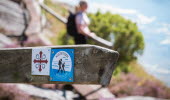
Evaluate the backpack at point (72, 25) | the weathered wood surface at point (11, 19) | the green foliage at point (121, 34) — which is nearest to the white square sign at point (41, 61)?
the backpack at point (72, 25)

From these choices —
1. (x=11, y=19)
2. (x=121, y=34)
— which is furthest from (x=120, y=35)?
(x=11, y=19)

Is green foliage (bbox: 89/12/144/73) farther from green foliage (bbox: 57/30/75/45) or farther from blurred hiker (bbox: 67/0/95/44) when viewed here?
blurred hiker (bbox: 67/0/95/44)

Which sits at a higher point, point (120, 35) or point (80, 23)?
point (80, 23)

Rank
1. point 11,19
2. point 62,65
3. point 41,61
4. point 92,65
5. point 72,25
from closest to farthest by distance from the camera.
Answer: point 92,65 < point 62,65 < point 41,61 < point 72,25 < point 11,19

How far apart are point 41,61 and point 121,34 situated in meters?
10.0

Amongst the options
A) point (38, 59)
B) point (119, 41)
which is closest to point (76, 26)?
point (38, 59)

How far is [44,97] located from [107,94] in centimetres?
214

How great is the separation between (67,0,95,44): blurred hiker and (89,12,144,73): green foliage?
5.50 metres

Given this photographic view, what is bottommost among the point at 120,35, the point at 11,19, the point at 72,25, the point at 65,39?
the point at 65,39

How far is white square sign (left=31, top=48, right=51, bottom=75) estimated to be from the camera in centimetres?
237

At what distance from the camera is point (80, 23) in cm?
624

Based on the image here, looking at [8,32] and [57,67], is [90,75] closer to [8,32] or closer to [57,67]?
[57,67]

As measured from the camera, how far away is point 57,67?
2.31 meters

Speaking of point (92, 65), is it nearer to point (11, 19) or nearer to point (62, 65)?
point (62, 65)
